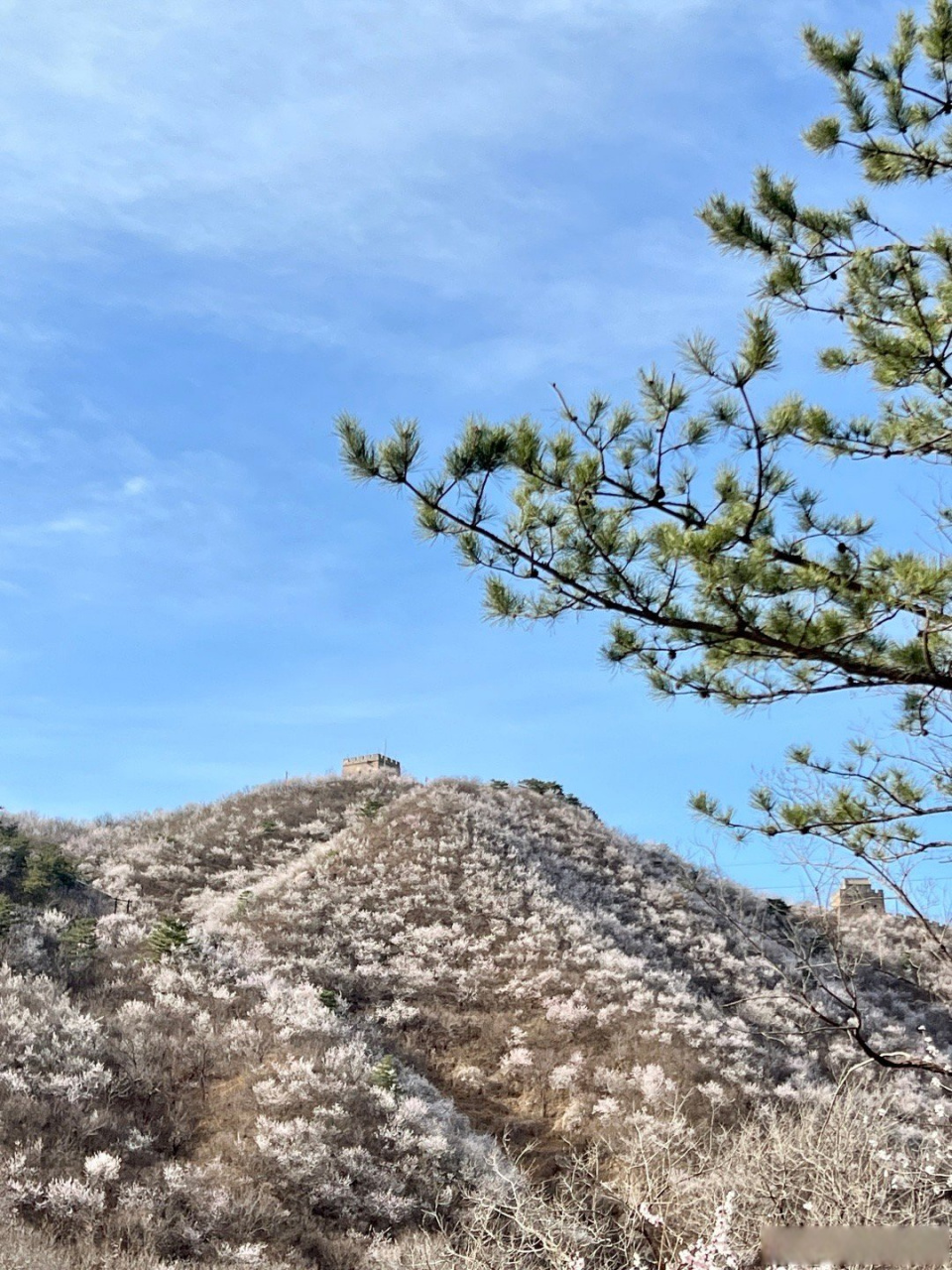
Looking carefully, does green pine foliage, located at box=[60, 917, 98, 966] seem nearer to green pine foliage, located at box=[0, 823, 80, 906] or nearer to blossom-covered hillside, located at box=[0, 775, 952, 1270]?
blossom-covered hillside, located at box=[0, 775, 952, 1270]

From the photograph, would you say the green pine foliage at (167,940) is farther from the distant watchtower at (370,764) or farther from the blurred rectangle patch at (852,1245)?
the distant watchtower at (370,764)

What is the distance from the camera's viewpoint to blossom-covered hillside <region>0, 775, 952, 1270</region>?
11102 millimetres

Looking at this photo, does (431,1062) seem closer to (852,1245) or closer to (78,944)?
(78,944)

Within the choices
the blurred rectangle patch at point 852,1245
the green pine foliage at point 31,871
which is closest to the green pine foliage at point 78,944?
the green pine foliage at point 31,871

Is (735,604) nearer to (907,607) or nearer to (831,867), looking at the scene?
(907,607)

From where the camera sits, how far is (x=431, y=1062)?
1995 centimetres

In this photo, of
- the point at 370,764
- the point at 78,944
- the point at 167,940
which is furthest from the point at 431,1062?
the point at 370,764

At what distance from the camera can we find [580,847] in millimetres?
34312

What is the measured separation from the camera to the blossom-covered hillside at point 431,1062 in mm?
11102

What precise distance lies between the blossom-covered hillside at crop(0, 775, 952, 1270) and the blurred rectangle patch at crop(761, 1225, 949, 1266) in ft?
1.56

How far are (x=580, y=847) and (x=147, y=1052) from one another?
20.8m

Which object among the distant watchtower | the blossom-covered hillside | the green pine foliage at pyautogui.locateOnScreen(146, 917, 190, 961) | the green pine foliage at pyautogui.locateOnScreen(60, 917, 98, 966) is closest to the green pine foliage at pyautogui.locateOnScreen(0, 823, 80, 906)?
the blossom-covered hillside

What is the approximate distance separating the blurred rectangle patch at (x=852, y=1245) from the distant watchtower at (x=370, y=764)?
114 ft

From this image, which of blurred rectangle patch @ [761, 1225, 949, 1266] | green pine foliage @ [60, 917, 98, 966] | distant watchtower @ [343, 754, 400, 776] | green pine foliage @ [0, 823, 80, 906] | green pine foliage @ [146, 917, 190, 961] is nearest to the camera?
blurred rectangle patch @ [761, 1225, 949, 1266]
